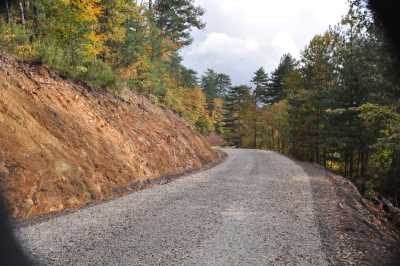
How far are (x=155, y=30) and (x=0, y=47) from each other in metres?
17.1

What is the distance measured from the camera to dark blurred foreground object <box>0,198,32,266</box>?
4.15 metres

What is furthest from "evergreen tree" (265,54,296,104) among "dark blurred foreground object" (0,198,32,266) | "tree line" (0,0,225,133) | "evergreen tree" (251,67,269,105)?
"dark blurred foreground object" (0,198,32,266)

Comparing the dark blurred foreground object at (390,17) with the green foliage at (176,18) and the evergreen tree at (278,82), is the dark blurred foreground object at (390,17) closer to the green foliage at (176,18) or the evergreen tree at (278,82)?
the green foliage at (176,18)

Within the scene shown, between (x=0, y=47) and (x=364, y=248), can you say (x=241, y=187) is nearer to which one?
(x=364, y=248)

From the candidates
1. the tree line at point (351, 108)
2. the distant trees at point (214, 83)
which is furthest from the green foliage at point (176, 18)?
the distant trees at point (214, 83)

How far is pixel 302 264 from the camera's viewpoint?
5.11 metres

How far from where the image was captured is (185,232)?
6605mm

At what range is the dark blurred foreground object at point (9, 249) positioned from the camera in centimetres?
415

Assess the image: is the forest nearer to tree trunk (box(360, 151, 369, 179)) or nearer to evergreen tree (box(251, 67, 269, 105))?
tree trunk (box(360, 151, 369, 179))

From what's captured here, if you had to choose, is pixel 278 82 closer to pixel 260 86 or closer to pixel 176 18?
pixel 260 86

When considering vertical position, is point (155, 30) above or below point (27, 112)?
above

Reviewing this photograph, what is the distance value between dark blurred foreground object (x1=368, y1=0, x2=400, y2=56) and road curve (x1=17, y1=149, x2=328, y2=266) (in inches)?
137

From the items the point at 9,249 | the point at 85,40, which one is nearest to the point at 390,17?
the point at 9,249

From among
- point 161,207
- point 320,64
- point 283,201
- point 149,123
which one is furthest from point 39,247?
point 320,64
